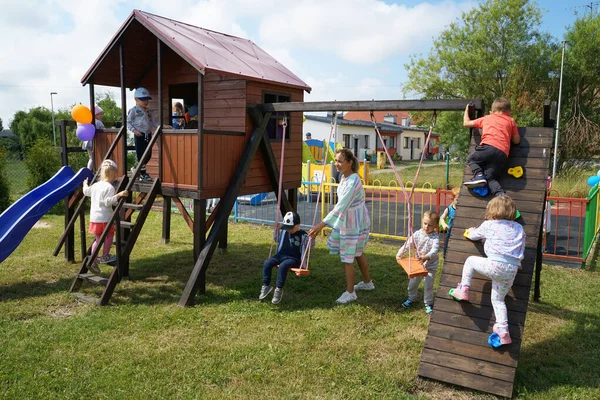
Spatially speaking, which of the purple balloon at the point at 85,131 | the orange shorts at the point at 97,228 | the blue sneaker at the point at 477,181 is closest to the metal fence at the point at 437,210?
the blue sneaker at the point at 477,181

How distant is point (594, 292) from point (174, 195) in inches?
255

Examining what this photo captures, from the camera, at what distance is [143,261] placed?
8.99 meters

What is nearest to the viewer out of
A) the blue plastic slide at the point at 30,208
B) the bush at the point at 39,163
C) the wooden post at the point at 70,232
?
the blue plastic slide at the point at 30,208

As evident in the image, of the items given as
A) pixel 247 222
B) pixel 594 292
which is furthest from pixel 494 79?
pixel 594 292

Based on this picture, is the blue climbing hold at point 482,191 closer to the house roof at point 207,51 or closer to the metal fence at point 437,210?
the metal fence at point 437,210

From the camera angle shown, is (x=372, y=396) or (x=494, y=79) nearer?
(x=372, y=396)

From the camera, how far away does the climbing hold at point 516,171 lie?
17.3 feet

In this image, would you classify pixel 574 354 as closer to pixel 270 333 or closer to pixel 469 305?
pixel 469 305

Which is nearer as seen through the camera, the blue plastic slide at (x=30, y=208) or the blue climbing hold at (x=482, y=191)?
the blue climbing hold at (x=482, y=191)

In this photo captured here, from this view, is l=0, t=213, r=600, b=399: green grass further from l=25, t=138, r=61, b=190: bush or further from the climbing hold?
l=25, t=138, r=61, b=190: bush

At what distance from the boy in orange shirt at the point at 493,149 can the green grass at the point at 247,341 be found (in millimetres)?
1877

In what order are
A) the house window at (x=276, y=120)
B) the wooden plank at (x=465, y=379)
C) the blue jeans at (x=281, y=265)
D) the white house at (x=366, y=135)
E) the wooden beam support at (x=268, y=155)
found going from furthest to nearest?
the white house at (x=366, y=135) → the house window at (x=276, y=120) → the wooden beam support at (x=268, y=155) → the blue jeans at (x=281, y=265) → the wooden plank at (x=465, y=379)

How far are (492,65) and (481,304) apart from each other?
26.1 m

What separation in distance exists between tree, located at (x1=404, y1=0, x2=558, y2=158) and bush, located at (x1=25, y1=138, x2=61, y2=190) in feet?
71.6
